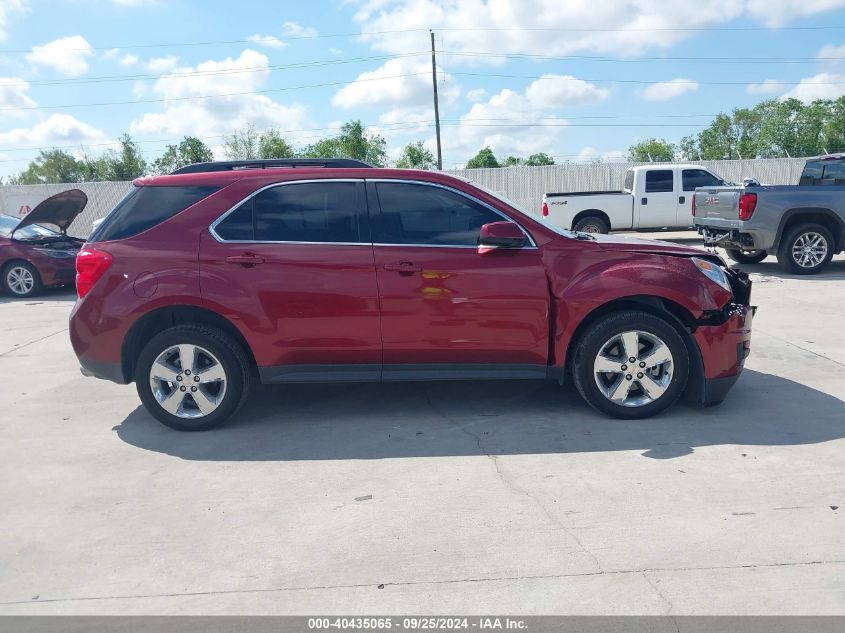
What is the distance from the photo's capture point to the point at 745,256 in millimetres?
13523

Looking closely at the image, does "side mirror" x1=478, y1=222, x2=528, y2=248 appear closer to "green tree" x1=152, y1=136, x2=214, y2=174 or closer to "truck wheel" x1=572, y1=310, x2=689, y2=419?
"truck wheel" x1=572, y1=310, x2=689, y2=419

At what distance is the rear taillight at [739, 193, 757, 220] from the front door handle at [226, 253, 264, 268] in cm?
922


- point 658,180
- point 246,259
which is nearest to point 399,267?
point 246,259

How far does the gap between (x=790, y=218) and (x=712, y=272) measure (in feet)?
25.4

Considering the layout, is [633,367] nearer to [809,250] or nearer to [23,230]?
[809,250]

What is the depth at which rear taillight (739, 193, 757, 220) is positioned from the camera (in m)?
11.3

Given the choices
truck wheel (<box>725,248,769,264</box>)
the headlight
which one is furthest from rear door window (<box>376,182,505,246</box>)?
truck wheel (<box>725,248,769,264</box>)

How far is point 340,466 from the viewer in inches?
173

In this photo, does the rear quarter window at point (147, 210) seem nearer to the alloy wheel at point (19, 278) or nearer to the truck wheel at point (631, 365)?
the truck wheel at point (631, 365)

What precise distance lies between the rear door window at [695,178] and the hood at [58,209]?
14.2 metres

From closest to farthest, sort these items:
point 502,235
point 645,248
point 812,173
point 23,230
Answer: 1. point 502,235
2. point 645,248
3. point 812,173
4. point 23,230

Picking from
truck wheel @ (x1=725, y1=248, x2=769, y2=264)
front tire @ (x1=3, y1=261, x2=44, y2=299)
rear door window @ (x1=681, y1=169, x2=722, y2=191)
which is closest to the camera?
front tire @ (x1=3, y1=261, x2=44, y2=299)
